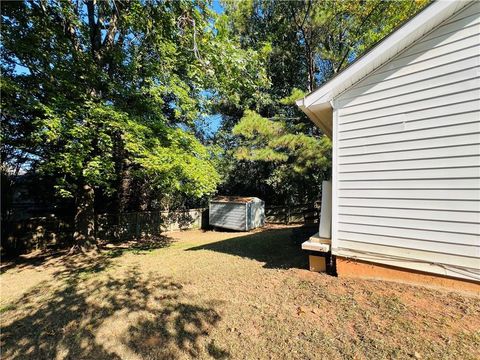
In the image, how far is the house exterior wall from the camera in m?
3.37

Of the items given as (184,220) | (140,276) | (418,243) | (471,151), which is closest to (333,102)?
(471,151)

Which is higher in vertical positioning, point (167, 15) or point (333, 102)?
point (167, 15)

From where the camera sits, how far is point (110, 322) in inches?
139

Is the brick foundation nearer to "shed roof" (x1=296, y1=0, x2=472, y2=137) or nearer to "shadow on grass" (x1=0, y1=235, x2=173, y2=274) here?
"shed roof" (x1=296, y1=0, x2=472, y2=137)

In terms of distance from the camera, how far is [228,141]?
647 inches

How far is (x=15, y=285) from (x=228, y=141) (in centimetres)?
1233

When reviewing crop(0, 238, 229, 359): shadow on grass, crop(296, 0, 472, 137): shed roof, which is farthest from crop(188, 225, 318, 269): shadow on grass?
crop(296, 0, 472, 137): shed roof

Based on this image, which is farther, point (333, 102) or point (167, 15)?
point (167, 15)

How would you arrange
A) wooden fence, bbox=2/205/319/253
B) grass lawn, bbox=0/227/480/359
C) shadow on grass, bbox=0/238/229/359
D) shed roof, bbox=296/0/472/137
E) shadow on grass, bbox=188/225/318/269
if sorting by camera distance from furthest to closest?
wooden fence, bbox=2/205/319/253 → shadow on grass, bbox=188/225/318/269 → shed roof, bbox=296/0/472/137 → shadow on grass, bbox=0/238/229/359 → grass lawn, bbox=0/227/480/359

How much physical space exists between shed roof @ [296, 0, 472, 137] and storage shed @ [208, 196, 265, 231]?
803 centimetres

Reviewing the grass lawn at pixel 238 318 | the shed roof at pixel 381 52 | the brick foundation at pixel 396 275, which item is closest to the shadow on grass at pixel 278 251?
the grass lawn at pixel 238 318

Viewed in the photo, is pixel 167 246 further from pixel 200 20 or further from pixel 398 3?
pixel 398 3

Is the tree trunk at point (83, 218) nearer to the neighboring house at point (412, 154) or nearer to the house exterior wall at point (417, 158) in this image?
the neighboring house at point (412, 154)

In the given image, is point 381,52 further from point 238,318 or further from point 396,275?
point 238,318
